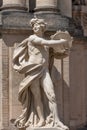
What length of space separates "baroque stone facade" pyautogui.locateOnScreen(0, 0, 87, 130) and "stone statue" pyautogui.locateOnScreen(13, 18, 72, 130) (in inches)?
29.2

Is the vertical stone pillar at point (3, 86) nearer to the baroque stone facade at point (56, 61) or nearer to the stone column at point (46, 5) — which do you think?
the baroque stone facade at point (56, 61)

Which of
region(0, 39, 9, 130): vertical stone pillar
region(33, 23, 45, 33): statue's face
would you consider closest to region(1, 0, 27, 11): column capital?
region(0, 39, 9, 130): vertical stone pillar

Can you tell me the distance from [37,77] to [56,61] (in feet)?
4.44

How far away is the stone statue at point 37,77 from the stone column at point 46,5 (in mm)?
1405

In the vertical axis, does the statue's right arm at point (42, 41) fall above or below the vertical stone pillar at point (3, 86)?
→ above

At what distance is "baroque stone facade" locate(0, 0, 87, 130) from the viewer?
19094 millimetres

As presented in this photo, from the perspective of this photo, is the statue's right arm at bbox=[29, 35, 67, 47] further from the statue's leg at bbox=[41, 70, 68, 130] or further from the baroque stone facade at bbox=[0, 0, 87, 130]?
the baroque stone facade at bbox=[0, 0, 87, 130]

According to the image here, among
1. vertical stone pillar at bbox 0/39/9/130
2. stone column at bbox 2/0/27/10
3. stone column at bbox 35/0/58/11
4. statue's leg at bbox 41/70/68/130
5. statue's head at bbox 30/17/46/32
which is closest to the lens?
statue's leg at bbox 41/70/68/130

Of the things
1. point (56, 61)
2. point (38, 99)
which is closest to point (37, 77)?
point (38, 99)

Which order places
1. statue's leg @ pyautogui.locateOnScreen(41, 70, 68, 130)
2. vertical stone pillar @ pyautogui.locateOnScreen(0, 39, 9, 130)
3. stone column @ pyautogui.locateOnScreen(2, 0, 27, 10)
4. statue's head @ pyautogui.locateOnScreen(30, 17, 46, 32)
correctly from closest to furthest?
statue's leg @ pyautogui.locateOnScreen(41, 70, 68, 130)
statue's head @ pyautogui.locateOnScreen(30, 17, 46, 32)
vertical stone pillar @ pyautogui.locateOnScreen(0, 39, 9, 130)
stone column @ pyautogui.locateOnScreen(2, 0, 27, 10)

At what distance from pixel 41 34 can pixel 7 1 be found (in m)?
1.71

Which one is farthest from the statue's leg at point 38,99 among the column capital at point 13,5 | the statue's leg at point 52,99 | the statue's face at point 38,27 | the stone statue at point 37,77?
the column capital at point 13,5

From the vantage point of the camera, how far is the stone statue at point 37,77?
1809cm

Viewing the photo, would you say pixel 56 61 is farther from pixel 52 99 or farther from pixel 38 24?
pixel 52 99
